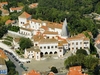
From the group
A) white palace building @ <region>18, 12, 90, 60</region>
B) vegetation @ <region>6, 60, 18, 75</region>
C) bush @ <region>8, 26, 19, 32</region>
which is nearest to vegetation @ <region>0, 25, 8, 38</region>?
bush @ <region>8, 26, 19, 32</region>

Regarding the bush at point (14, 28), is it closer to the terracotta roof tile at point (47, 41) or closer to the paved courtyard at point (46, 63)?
the terracotta roof tile at point (47, 41)

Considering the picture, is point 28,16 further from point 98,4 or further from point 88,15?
point 98,4

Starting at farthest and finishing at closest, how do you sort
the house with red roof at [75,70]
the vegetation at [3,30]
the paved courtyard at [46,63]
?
the vegetation at [3,30], the paved courtyard at [46,63], the house with red roof at [75,70]

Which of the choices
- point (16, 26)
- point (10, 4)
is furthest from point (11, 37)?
point (10, 4)

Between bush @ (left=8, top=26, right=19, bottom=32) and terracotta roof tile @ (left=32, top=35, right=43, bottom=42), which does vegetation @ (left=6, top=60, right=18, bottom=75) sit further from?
bush @ (left=8, top=26, right=19, bottom=32)

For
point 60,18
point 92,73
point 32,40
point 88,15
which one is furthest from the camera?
point 88,15

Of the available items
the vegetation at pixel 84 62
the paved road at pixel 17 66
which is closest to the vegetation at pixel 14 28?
the paved road at pixel 17 66
